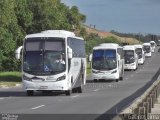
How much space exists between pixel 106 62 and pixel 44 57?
23.1m

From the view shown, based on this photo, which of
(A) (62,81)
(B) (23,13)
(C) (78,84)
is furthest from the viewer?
(B) (23,13)

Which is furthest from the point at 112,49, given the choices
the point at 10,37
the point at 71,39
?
the point at 71,39

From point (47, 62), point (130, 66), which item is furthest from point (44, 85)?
point (130, 66)

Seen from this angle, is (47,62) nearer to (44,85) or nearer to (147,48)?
(44,85)

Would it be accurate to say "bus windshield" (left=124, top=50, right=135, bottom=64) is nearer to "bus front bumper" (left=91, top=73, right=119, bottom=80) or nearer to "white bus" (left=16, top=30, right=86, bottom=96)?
"bus front bumper" (left=91, top=73, right=119, bottom=80)

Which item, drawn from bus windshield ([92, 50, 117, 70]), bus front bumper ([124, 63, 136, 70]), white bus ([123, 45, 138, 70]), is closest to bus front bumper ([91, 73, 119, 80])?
bus windshield ([92, 50, 117, 70])

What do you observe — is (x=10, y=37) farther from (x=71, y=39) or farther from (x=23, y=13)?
(x=71, y=39)

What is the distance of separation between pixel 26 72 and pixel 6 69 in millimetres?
35157

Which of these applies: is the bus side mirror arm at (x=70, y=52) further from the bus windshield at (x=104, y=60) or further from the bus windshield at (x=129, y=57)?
the bus windshield at (x=129, y=57)

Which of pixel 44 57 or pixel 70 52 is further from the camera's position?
pixel 44 57

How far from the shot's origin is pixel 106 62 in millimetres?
54062

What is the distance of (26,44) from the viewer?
103 ft

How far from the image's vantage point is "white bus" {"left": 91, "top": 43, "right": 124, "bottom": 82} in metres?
54.1

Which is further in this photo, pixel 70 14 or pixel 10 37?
pixel 70 14
